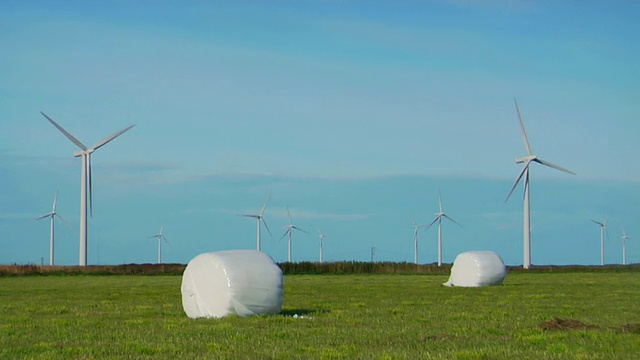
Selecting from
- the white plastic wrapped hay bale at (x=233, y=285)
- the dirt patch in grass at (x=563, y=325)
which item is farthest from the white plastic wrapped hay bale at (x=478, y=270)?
the dirt patch in grass at (x=563, y=325)

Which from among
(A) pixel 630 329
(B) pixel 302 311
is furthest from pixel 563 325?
(B) pixel 302 311

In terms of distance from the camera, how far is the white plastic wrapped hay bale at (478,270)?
41.5 metres

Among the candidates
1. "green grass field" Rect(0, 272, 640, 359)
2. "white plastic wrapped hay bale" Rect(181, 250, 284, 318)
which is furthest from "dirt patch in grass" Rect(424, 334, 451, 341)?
"white plastic wrapped hay bale" Rect(181, 250, 284, 318)

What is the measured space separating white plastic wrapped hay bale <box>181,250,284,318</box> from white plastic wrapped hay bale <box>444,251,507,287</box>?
2130cm

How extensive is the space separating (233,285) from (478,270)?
22759 mm

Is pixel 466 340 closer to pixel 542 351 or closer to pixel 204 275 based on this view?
pixel 542 351

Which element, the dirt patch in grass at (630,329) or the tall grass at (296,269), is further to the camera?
the tall grass at (296,269)

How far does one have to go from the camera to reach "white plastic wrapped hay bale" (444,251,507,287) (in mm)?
41469

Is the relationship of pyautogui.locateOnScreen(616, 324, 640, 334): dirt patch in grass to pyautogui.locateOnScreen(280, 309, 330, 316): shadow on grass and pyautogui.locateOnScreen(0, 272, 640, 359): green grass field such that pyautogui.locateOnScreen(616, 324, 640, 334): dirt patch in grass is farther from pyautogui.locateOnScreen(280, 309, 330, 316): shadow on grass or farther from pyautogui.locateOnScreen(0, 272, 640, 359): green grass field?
pyautogui.locateOnScreen(280, 309, 330, 316): shadow on grass

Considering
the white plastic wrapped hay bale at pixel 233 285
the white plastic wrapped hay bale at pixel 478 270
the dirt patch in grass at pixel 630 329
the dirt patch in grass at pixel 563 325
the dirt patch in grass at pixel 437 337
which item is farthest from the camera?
the white plastic wrapped hay bale at pixel 478 270

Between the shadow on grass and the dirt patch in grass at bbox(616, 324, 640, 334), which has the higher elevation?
the dirt patch in grass at bbox(616, 324, 640, 334)

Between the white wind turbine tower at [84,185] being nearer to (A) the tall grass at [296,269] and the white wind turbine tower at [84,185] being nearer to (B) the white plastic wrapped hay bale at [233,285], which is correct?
(A) the tall grass at [296,269]

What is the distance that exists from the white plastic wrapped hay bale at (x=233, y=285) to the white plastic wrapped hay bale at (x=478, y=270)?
21.3 metres

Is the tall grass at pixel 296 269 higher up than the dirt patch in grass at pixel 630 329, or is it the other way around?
the dirt patch in grass at pixel 630 329
